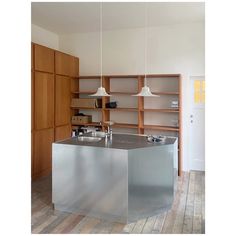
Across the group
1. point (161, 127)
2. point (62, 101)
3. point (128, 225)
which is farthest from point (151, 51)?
point (128, 225)

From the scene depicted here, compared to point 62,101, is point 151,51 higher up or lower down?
higher up

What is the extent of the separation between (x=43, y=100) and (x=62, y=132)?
97 cm

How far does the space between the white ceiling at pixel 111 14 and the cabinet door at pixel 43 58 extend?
61cm

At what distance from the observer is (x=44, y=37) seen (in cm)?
555

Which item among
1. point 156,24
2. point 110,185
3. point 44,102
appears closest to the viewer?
point 110,185

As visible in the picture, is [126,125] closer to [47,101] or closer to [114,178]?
[47,101]

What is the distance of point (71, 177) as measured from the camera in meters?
3.21

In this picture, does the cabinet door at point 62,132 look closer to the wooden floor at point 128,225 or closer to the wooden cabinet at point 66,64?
the wooden cabinet at point 66,64

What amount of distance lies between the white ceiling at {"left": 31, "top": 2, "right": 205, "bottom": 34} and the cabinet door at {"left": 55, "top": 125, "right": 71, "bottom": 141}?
2.16m

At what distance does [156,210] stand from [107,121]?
8.97 ft

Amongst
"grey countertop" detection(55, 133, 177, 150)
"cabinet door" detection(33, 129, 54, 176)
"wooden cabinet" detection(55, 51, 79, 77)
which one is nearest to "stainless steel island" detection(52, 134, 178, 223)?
"grey countertop" detection(55, 133, 177, 150)

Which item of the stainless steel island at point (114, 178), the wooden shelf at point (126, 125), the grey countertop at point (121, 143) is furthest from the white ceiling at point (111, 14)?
the stainless steel island at point (114, 178)
